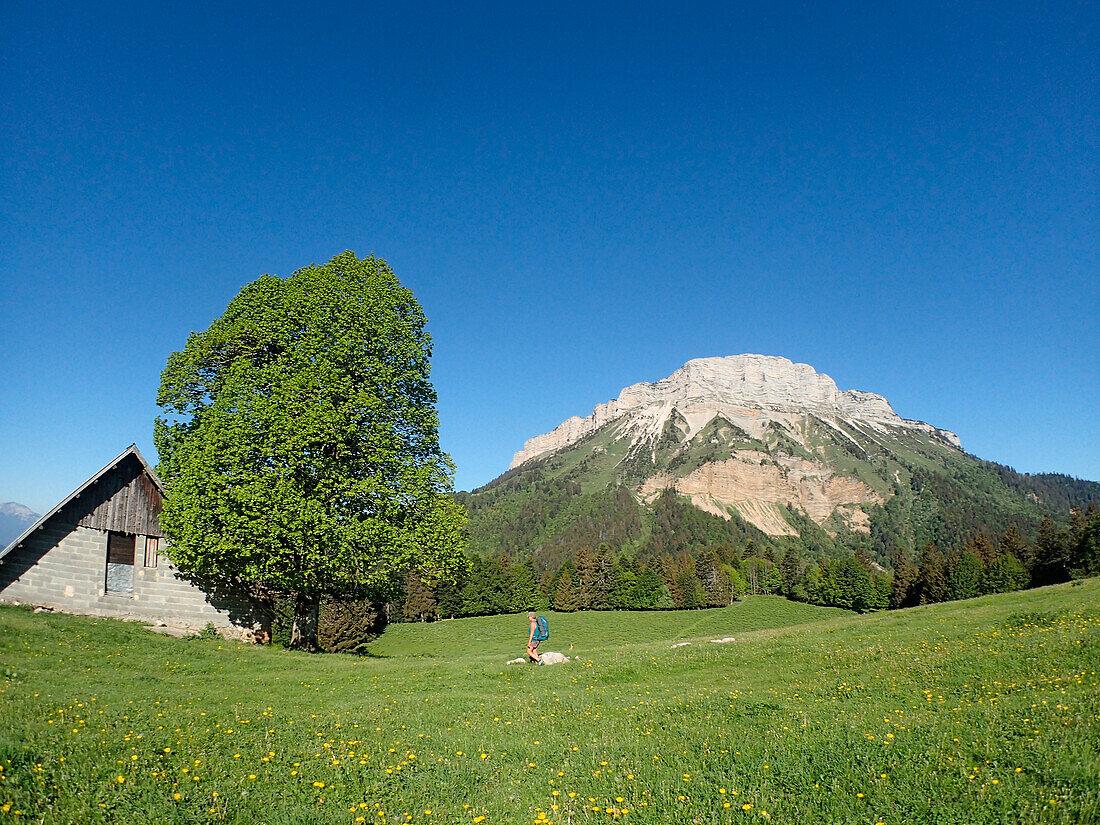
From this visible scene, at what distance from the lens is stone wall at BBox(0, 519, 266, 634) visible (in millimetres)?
25203

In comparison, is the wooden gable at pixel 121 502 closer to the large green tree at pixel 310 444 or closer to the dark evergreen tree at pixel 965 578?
the large green tree at pixel 310 444

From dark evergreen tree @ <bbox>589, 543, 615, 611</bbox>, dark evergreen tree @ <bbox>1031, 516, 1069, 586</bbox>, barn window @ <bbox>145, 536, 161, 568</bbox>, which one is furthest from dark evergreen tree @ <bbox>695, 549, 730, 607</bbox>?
barn window @ <bbox>145, 536, 161, 568</bbox>

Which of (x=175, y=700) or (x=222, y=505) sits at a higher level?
(x=222, y=505)

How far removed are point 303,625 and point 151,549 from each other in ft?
26.0

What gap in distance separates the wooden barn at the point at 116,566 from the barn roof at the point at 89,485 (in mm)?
46

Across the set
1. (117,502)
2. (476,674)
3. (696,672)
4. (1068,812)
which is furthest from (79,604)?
(1068,812)

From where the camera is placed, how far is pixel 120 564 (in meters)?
26.9

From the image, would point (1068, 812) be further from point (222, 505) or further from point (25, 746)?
point (222, 505)

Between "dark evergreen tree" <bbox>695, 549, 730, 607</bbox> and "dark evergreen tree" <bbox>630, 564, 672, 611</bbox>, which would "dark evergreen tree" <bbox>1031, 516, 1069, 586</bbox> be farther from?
"dark evergreen tree" <bbox>630, 564, 672, 611</bbox>

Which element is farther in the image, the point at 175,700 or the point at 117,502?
the point at 117,502

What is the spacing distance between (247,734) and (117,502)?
22.0 meters

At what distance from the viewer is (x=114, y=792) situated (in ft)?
24.2

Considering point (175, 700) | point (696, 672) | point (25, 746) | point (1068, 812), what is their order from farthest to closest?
point (696, 672) → point (175, 700) → point (25, 746) → point (1068, 812)

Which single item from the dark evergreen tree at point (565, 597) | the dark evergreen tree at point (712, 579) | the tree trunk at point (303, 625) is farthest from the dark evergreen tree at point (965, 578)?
the tree trunk at point (303, 625)
